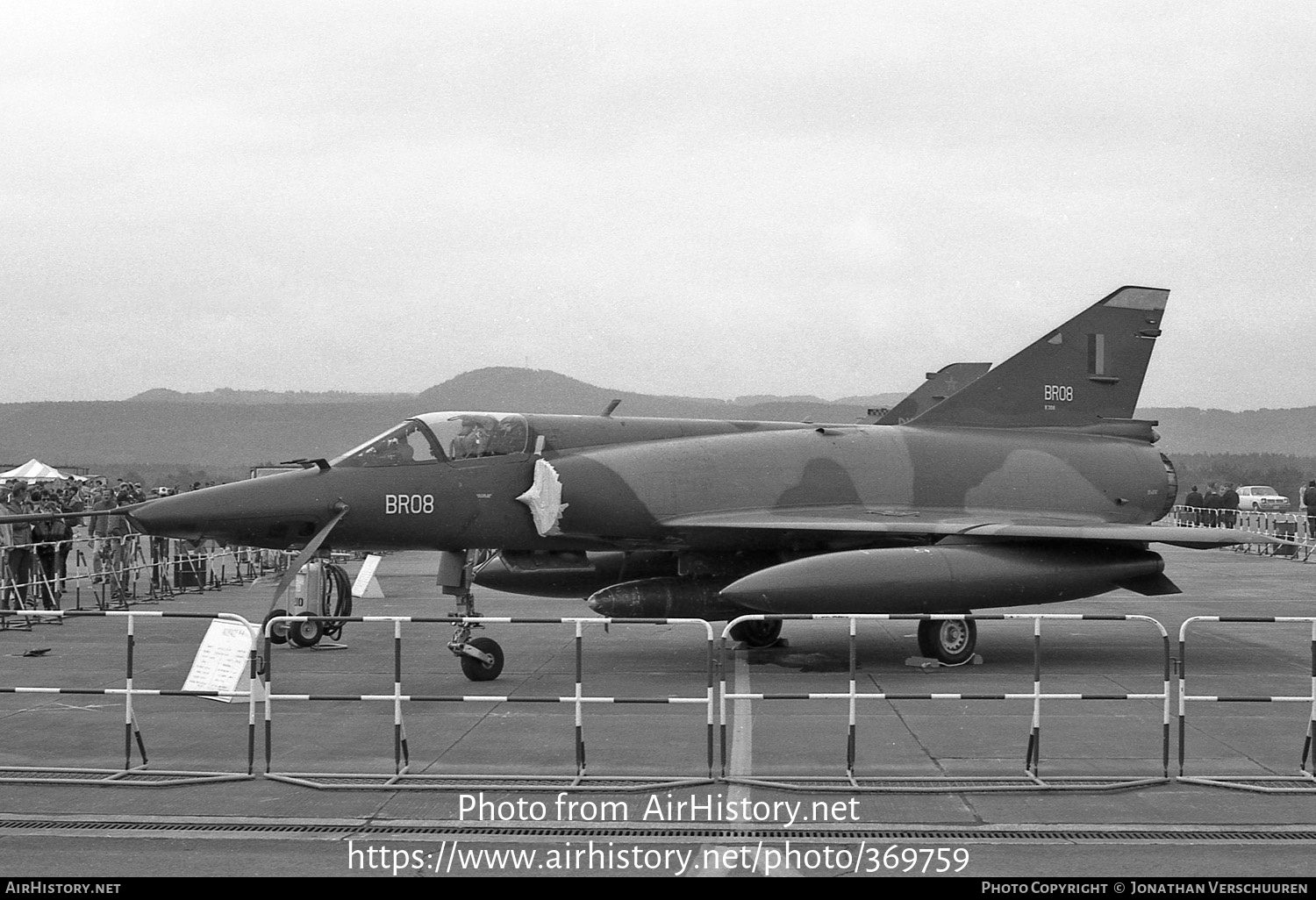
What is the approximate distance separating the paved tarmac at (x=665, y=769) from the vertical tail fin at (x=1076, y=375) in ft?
9.58

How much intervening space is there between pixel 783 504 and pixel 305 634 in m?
5.61

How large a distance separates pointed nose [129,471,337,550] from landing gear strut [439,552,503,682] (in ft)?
4.57

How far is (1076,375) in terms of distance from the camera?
15.5 meters

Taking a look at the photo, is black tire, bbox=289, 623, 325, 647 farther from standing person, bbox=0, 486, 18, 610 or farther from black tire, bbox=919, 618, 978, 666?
black tire, bbox=919, 618, 978, 666

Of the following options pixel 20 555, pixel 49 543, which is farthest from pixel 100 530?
pixel 49 543

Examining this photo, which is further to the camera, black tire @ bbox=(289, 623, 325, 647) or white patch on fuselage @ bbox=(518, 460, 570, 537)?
black tire @ bbox=(289, 623, 325, 647)

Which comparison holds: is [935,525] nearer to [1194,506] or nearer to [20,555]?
[20,555]

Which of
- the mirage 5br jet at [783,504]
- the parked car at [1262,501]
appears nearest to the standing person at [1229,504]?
the parked car at [1262,501]

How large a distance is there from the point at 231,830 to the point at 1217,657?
10.8 m

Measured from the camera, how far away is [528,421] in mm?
13227

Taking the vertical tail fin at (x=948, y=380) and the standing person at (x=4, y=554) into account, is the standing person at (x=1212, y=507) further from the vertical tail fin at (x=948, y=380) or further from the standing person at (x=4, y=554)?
the standing person at (x=4, y=554)

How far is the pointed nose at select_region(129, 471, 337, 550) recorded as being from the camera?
37.9 ft

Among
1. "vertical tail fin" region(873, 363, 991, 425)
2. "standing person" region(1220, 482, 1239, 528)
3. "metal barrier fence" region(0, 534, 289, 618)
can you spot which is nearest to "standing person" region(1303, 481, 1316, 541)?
"standing person" region(1220, 482, 1239, 528)

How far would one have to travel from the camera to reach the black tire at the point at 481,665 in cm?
1159
